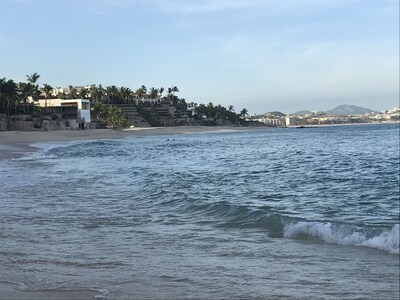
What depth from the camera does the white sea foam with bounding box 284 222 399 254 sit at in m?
7.45

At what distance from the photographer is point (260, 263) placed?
6.55 m

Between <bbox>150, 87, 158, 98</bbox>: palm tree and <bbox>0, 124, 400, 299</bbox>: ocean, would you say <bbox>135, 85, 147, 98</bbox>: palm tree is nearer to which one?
<bbox>150, 87, 158, 98</bbox>: palm tree

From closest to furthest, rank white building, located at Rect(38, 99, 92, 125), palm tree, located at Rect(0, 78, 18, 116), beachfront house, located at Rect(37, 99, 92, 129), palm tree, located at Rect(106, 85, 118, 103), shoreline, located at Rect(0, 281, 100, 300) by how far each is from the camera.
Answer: shoreline, located at Rect(0, 281, 100, 300)
palm tree, located at Rect(0, 78, 18, 116)
beachfront house, located at Rect(37, 99, 92, 129)
white building, located at Rect(38, 99, 92, 125)
palm tree, located at Rect(106, 85, 118, 103)

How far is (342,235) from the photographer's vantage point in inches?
326

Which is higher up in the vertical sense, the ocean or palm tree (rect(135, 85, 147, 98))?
palm tree (rect(135, 85, 147, 98))

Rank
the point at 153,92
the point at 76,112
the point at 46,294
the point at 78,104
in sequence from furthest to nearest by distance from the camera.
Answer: the point at 153,92
the point at 78,104
the point at 76,112
the point at 46,294

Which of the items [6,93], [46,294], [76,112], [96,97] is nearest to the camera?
[46,294]

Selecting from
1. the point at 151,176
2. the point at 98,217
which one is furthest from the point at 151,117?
the point at 98,217

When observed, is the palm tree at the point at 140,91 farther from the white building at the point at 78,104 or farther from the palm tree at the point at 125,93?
the white building at the point at 78,104

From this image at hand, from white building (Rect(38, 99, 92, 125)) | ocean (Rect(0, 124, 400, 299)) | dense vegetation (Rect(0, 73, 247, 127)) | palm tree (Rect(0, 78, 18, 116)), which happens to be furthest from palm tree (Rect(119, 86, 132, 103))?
ocean (Rect(0, 124, 400, 299))

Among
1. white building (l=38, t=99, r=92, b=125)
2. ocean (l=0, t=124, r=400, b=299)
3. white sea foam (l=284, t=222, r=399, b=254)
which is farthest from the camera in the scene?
white building (l=38, t=99, r=92, b=125)

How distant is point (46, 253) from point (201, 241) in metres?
2.51

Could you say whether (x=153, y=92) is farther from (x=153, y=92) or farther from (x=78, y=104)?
(x=78, y=104)

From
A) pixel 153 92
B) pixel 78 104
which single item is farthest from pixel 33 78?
pixel 153 92
